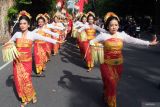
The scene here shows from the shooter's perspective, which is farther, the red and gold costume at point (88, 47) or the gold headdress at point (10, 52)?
the red and gold costume at point (88, 47)

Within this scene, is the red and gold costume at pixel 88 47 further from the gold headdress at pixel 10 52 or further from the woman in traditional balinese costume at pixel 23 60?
the gold headdress at pixel 10 52

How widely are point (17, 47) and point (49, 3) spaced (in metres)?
33.8

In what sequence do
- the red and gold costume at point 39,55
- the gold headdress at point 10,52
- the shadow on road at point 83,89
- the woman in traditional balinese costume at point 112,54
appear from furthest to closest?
1. the red and gold costume at point 39,55
2. the shadow on road at point 83,89
3. the gold headdress at point 10,52
4. the woman in traditional balinese costume at point 112,54

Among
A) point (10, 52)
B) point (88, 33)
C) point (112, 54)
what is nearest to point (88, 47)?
point (88, 33)

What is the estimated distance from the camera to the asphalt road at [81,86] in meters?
9.33

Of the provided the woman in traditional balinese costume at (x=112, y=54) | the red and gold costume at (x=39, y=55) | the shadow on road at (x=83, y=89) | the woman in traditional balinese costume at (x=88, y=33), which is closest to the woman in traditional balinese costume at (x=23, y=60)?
the shadow on road at (x=83, y=89)

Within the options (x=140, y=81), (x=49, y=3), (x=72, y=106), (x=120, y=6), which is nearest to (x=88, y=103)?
(x=72, y=106)

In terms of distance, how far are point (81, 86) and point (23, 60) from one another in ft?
8.45

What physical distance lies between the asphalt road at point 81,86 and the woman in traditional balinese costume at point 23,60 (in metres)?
0.26

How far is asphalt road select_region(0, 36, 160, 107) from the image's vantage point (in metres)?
9.33

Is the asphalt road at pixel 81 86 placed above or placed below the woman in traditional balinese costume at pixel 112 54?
below

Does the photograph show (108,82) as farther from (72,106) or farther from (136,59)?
(136,59)

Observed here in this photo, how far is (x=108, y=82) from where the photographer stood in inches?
337

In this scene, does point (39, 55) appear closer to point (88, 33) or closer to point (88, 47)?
point (88, 47)
